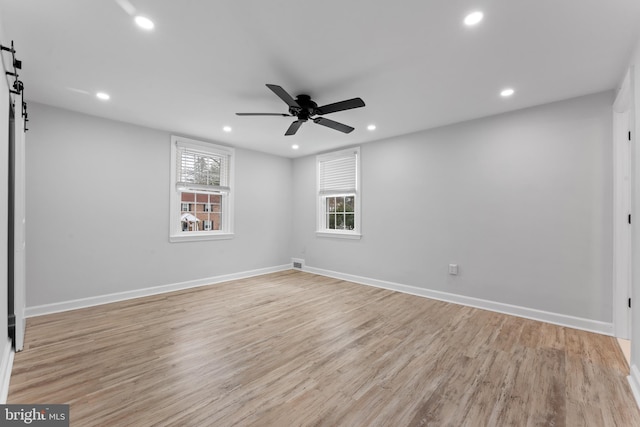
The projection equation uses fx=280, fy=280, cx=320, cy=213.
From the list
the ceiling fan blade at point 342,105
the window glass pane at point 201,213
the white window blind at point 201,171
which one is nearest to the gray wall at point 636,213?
the ceiling fan blade at point 342,105

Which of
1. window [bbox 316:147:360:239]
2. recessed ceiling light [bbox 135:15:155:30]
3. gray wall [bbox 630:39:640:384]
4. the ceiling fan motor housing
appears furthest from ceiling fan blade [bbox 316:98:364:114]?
window [bbox 316:147:360:239]

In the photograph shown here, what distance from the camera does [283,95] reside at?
2656 mm

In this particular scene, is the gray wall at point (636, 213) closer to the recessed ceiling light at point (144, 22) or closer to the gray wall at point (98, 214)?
the recessed ceiling light at point (144, 22)

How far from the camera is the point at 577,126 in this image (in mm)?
3201

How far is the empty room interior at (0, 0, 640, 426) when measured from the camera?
1.94 meters

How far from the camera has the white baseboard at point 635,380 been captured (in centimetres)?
194

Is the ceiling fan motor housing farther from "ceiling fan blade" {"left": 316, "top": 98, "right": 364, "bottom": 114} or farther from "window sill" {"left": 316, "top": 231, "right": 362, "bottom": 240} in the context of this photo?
"window sill" {"left": 316, "top": 231, "right": 362, "bottom": 240}

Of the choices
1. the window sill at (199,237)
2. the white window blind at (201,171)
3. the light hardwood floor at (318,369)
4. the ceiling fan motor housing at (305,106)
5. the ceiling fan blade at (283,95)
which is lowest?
the light hardwood floor at (318,369)

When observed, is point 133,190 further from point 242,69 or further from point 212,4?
point 212,4

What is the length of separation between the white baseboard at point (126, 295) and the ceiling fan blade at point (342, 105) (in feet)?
12.0

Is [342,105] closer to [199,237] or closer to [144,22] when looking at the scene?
[144,22]

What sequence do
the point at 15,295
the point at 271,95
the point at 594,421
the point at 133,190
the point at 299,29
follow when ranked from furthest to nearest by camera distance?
1. the point at 133,190
2. the point at 271,95
3. the point at 15,295
4. the point at 299,29
5. the point at 594,421

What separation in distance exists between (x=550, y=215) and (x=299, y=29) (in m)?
3.47

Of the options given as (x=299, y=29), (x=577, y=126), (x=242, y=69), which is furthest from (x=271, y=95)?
(x=577, y=126)
